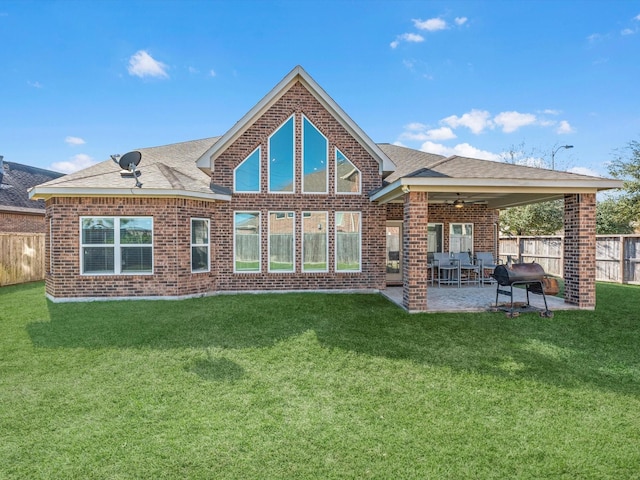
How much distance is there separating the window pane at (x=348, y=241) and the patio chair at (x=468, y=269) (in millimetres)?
3553

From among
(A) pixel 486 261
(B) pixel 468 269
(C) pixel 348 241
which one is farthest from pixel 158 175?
(A) pixel 486 261

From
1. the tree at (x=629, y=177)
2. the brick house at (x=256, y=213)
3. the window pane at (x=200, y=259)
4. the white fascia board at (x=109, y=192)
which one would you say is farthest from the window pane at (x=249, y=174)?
the tree at (x=629, y=177)

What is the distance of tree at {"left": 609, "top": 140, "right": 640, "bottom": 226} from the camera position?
58.2 ft

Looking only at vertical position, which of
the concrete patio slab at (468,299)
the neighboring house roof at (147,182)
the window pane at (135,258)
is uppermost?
the neighboring house roof at (147,182)

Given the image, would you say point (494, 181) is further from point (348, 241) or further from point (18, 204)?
point (18, 204)

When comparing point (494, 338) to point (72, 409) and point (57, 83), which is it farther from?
point (57, 83)

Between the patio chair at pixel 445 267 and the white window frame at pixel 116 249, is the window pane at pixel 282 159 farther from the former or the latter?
the patio chair at pixel 445 267

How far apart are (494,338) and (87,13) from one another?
14.8 meters

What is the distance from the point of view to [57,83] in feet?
49.4

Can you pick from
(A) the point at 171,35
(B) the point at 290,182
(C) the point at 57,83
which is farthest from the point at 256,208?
(C) the point at 57,83

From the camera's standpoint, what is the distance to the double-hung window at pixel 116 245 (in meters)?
9.33

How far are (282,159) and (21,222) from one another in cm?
1411

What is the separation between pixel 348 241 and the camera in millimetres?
10828

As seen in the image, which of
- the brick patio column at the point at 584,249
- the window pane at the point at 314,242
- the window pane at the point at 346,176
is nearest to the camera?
the brick patio column at the point at 584,249
